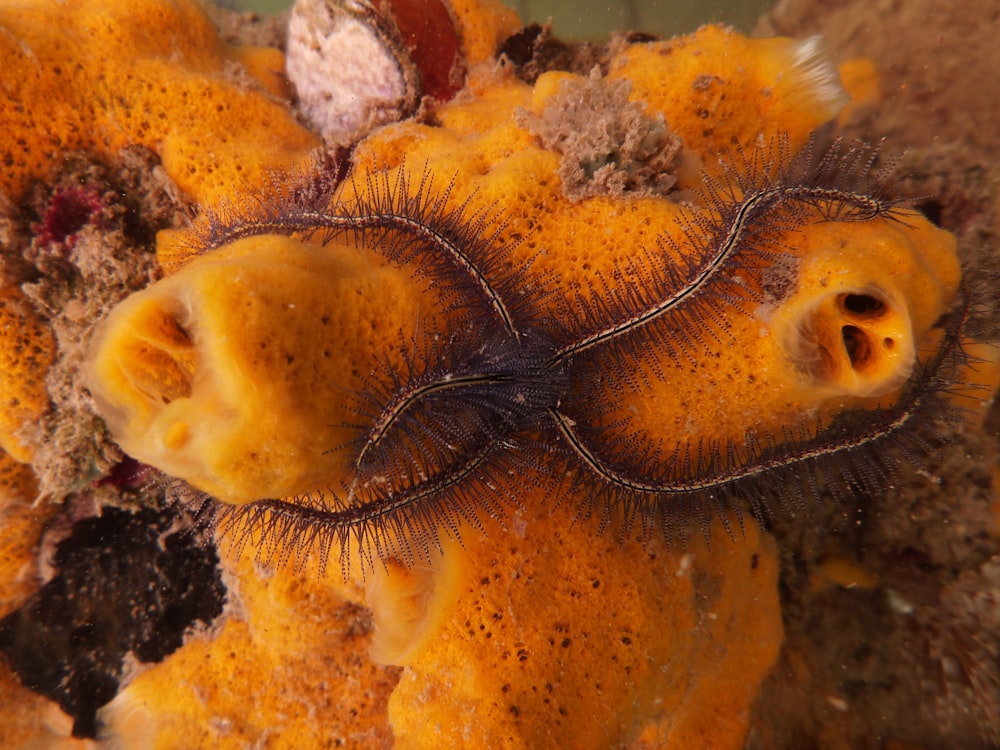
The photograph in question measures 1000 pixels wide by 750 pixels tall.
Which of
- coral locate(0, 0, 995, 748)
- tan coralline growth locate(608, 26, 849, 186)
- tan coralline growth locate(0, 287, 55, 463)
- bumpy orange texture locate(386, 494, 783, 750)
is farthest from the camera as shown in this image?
tan coralline growth locate(608, 26, 849, 186)

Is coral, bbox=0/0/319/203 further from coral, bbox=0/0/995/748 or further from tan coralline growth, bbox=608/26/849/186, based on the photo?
tan coralline growth, bbox=608/26/849/186

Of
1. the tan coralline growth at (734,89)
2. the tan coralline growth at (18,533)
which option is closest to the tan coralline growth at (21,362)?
the tan coralline growth at (18,533)

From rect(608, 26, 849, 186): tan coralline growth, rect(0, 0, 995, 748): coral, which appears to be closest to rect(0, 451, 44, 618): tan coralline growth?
rect(0, 0, 995, 748): coral

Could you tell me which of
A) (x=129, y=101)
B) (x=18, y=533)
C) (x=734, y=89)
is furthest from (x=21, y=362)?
(x=734, y=89)

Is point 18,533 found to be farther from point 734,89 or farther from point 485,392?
point 734,89

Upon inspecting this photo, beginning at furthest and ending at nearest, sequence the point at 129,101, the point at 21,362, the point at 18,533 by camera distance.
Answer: the point at 18,533 < the point at 129,101 < the point at 21,362

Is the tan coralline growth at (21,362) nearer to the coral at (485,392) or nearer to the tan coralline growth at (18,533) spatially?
the coral at (485,392)
